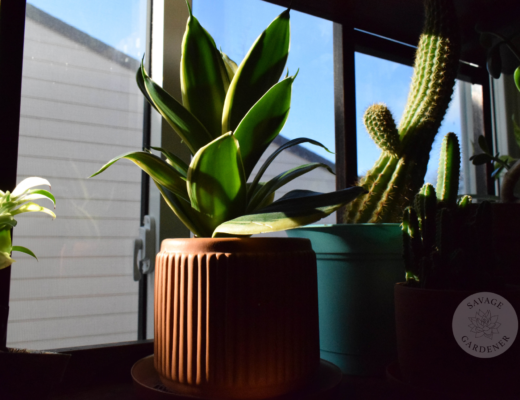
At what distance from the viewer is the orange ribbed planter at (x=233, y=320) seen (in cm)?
42

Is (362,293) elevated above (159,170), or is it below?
below

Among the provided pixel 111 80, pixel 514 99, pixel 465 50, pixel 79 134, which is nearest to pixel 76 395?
pixel 79 134

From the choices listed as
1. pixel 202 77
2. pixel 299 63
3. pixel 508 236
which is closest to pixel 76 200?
pixel 202 77

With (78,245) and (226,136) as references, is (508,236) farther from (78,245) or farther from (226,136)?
(78,245)

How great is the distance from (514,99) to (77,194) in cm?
141

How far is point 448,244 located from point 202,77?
16.1 inches

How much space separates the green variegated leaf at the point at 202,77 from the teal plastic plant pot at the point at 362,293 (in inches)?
9.7

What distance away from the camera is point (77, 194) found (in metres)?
0.73

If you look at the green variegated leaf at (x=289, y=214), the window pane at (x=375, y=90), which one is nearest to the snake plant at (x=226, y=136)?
the green variegated leaf at (x=289, y=214)

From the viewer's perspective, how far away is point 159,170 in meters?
0.50

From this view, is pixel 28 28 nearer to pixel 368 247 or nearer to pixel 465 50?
pixel 368 247

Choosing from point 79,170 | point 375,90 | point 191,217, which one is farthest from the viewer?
point 375,90

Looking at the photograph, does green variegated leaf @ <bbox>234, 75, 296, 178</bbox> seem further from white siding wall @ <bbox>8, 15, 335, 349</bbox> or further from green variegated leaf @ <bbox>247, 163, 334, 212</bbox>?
white siding wall @ <bbox>8, 15, 335, 349</bbox>

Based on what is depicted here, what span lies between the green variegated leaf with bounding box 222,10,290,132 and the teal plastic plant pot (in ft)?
0.76
